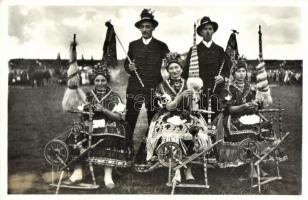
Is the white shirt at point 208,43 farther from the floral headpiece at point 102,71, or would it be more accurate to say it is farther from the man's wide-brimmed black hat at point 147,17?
the floral headpiece at point 102,71

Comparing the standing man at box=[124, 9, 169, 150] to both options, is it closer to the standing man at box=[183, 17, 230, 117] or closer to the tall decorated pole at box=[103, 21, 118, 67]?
the tall decorated pole at box=[103, 21, 118, 67]

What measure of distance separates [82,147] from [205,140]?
154 cm

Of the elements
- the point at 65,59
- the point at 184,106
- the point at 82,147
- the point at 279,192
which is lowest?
the point at 279,192

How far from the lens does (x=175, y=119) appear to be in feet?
19.6

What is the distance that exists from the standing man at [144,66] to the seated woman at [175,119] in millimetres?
113

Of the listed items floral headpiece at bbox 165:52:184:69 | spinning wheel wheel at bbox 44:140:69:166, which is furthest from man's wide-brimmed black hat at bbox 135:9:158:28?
spinning wheel wheel at bbox 44:140:69:166

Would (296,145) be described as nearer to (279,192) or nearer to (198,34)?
(279,192)

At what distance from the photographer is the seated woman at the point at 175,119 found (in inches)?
234

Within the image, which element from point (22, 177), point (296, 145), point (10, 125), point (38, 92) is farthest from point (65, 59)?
point (296, 145)

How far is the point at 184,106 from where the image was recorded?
5984 mm

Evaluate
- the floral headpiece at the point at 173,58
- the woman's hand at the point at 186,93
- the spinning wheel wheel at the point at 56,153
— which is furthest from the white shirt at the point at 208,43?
the spinning wheel wheel at the point at 56,153

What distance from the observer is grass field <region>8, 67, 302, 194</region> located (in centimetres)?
596

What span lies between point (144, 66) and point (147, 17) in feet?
2.04

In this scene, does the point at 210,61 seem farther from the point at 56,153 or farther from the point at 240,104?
the point at 56,153
